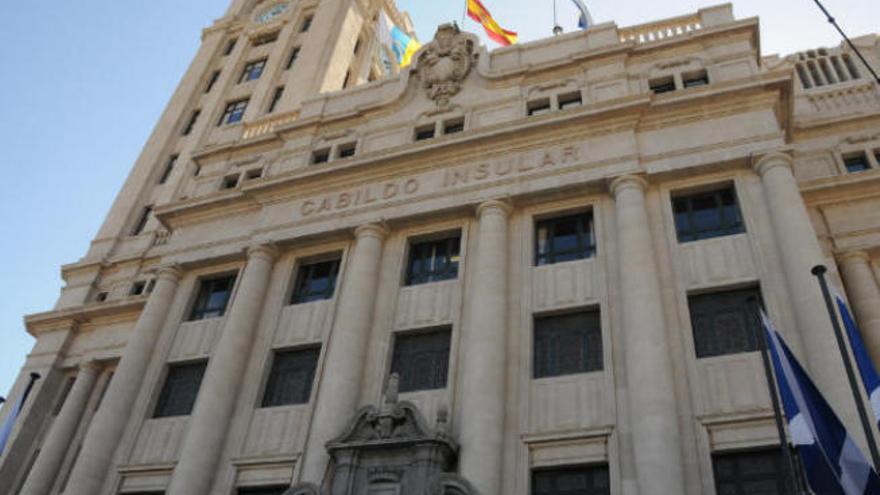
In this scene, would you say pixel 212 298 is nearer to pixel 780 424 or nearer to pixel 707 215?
pixel 707 215

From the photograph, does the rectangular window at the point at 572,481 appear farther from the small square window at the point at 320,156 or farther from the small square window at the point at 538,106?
the small square window at the point at 320,156

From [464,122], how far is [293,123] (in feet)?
24.1

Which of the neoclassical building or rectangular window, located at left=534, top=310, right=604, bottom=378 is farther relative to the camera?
rectangular window, located at left=534, top=310, right=604, bottom=378

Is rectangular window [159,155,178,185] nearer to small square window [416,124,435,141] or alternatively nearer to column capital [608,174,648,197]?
small square window [416,124,435,141]

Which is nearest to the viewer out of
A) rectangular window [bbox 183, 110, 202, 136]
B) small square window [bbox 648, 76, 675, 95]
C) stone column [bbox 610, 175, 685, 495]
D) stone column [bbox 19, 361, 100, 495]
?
stone column [bbox 610, 175, 685, 495]

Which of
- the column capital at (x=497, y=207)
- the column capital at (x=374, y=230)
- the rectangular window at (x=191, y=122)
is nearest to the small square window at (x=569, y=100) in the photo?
the column capital at (x=497, y=207)

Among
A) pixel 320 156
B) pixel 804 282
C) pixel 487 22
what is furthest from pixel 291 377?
pixel 487 22

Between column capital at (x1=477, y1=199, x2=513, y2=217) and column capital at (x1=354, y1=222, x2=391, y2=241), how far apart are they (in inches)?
131

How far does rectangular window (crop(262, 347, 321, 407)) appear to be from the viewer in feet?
68.8

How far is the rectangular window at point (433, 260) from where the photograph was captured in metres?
21.9

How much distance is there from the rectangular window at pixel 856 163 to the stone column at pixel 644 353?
32.6ft

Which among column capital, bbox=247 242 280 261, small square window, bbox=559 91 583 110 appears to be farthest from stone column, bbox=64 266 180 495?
small square window, bbox=559 91 583 110

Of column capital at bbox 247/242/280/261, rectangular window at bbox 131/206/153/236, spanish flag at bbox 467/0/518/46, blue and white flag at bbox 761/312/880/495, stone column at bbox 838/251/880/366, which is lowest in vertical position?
blue and white flag at bbox 761/312/880/495

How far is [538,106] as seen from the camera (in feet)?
80.0
